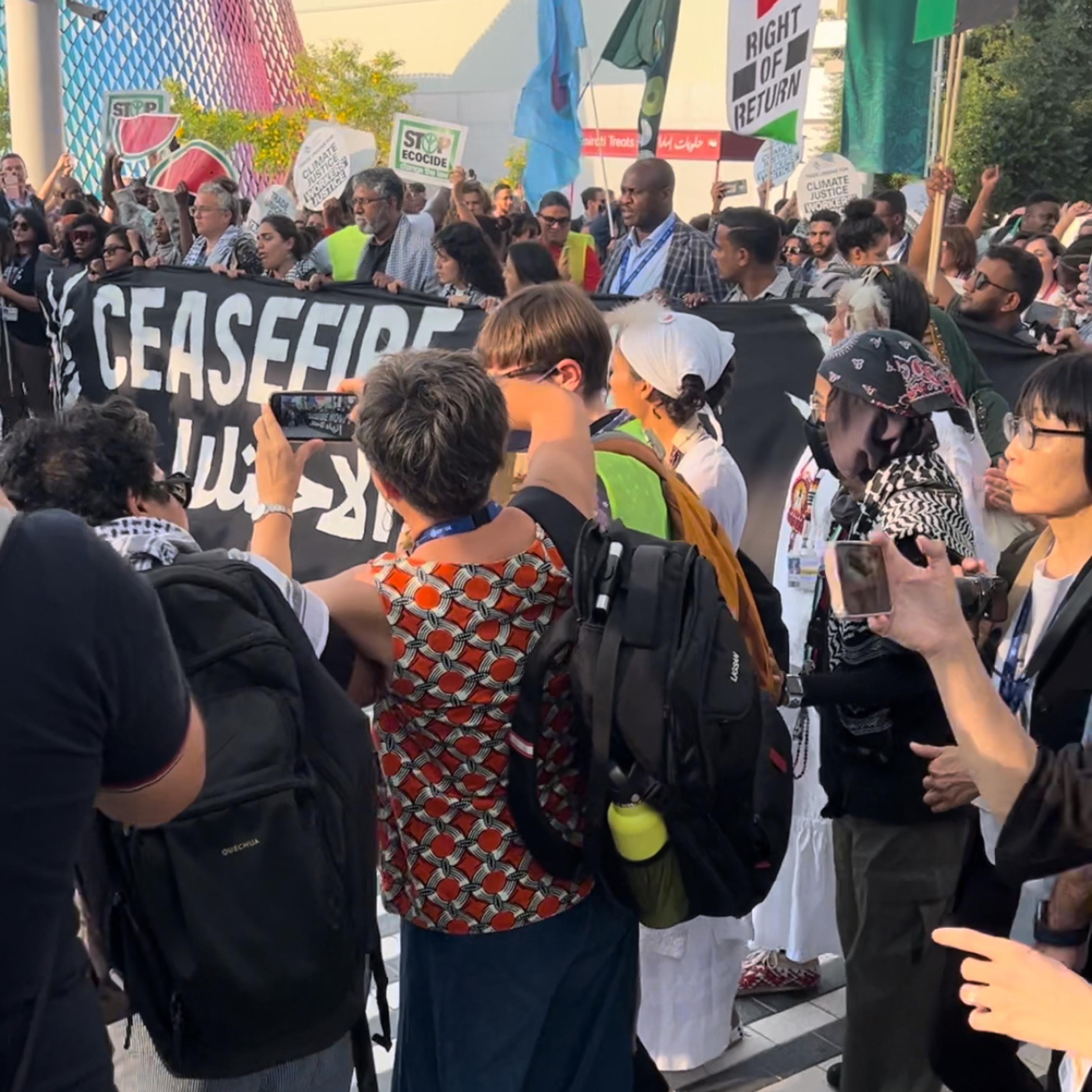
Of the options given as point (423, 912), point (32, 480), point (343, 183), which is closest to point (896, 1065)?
point (423, 912)

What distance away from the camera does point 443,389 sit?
2.02 m

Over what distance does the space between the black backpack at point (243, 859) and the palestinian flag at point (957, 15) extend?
5194 mm

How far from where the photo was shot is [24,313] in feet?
28.9

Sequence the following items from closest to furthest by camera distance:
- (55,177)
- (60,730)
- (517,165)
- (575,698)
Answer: (60,730), (575,698), (55,177), (517,165)

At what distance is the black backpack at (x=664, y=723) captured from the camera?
1931 millimetres

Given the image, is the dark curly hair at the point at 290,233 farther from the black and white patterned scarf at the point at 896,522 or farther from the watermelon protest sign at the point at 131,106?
the black and white patterned scarf at the point at 896,522

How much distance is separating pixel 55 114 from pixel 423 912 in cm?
2394

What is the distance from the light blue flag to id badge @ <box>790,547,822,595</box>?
26.9 ft

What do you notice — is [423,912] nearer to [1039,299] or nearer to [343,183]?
[1039,299]

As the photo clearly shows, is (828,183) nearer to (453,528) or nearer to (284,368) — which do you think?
(284,368)

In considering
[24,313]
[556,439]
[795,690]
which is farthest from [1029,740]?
[24,313]

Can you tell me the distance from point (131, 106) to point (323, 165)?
272cm

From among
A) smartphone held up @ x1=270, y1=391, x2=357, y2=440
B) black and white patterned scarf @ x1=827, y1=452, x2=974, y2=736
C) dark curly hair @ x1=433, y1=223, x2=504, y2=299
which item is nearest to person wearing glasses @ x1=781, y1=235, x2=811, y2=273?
dark curly hair @ x1=433, y1=223, x2=504, y2=299

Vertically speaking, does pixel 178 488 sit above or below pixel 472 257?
below
